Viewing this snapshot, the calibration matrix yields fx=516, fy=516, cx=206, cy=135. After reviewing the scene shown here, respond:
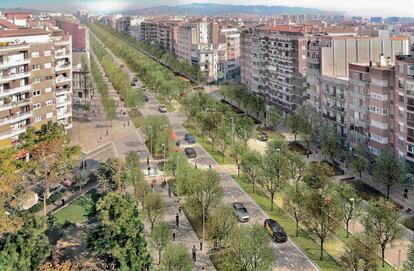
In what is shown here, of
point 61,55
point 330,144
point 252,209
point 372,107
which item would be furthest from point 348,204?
point 61,55

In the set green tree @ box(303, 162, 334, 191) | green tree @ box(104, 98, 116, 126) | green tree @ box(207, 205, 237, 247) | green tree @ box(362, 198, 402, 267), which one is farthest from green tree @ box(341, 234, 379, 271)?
green tree @ box(104, 98, 116, 126)

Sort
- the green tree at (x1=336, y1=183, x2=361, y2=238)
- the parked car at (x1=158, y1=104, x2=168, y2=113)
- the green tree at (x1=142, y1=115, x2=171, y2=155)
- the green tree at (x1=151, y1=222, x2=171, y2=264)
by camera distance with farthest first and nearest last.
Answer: the parked car at (x1=158, y1=104, x2=168, y2=113), the green tree at (x1=142, y1=115, x2=171, y2=155), the green tree at (x1=336, y1=183, x2=361, y2=238), the green tree at (x1=151, y1=222, x2=171, y2=264)

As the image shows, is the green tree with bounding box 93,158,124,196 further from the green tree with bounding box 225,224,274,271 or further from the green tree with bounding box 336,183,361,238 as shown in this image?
the green tree with bounding box 336,183,361,238

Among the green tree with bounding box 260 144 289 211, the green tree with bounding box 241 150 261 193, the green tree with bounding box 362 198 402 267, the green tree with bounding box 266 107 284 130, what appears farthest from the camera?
the green tree with bounding box 266 107 284 130

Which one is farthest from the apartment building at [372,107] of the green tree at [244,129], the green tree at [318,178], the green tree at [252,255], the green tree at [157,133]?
the green tree at [252,255]

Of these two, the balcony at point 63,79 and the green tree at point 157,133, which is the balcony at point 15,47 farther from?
the green tree at point 157,133

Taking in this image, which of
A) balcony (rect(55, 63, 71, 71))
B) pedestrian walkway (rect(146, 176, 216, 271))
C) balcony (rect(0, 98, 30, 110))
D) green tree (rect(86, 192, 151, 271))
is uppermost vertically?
balcony (rect(55, 63, 71, 71))
